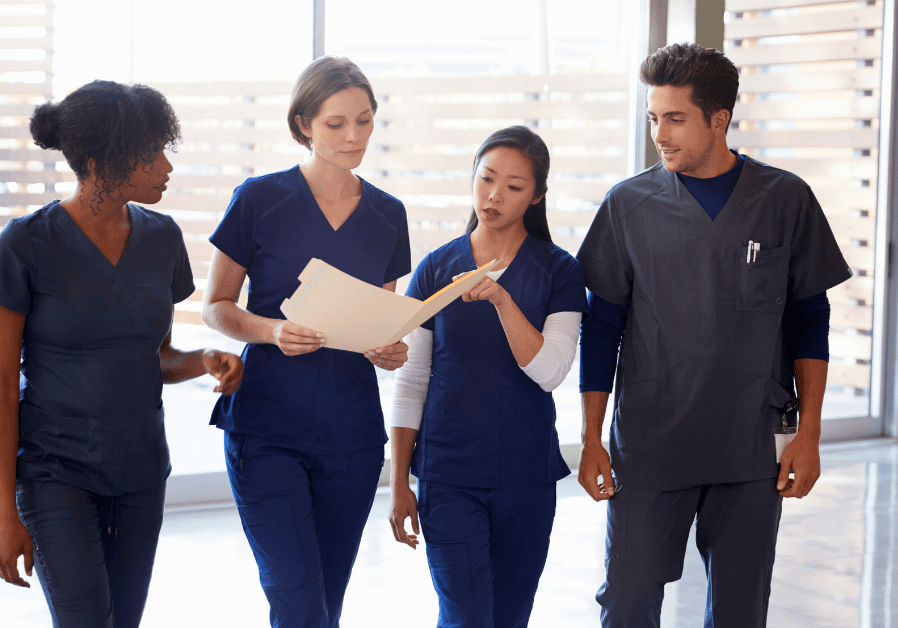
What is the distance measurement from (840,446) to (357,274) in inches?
165

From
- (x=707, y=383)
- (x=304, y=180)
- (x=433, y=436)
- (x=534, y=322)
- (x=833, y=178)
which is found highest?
(x=833, y=178)

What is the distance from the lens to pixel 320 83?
1.70m

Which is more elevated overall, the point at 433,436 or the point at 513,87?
the point at 513,87

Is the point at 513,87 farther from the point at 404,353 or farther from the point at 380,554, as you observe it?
the point at 404,353

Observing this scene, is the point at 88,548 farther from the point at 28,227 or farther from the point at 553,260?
the point at 553,260

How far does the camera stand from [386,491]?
4051 millimetres

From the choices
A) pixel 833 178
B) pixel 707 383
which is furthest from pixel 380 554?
pixel 833 178

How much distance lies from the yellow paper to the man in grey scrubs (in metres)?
0.48

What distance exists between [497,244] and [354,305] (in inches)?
17.0

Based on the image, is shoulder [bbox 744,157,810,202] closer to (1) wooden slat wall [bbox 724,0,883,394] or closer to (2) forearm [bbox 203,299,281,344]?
(2) forearm [bbox 203,299,281,344]

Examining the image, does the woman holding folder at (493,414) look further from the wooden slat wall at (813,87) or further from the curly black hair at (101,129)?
the wooden slat wall at (813,87)

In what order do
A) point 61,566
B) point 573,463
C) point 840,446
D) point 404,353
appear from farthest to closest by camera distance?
point 840,446
point 573,463
point 404,353
point 61,566

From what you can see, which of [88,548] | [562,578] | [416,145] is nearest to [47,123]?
[88,548]

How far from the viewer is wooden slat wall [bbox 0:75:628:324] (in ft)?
12.4
